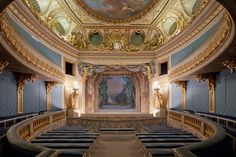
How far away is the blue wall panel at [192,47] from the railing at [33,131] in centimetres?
644

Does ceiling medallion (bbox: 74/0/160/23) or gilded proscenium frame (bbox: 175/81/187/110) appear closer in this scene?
gilded proscenium frame (bbox: 175/81/187/110)

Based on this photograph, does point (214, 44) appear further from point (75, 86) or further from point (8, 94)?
point (75, 86)

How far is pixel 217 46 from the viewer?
6.44 meters

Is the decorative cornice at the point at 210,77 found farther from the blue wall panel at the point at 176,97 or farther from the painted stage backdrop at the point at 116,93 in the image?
the painted stage backdrop at the point at 116,93

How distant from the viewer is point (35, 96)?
479 inches

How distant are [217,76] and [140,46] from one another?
8.36 meters

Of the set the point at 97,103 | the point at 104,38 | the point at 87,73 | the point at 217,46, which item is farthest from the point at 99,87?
the point at 217,46

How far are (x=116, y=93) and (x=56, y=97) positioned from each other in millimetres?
9227

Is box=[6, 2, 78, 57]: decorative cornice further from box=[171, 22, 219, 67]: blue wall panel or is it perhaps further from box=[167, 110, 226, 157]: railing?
box=[167, 110, 226, 157]: railing

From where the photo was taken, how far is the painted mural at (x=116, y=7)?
14.7m

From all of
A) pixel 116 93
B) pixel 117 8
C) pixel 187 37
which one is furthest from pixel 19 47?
pixel 116 93

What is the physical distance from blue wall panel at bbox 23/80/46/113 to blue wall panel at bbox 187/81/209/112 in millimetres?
6950

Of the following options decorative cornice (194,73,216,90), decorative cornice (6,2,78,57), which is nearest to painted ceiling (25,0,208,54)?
decorative cornice (6,2,78,57)

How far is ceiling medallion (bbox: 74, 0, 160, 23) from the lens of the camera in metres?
14.7
